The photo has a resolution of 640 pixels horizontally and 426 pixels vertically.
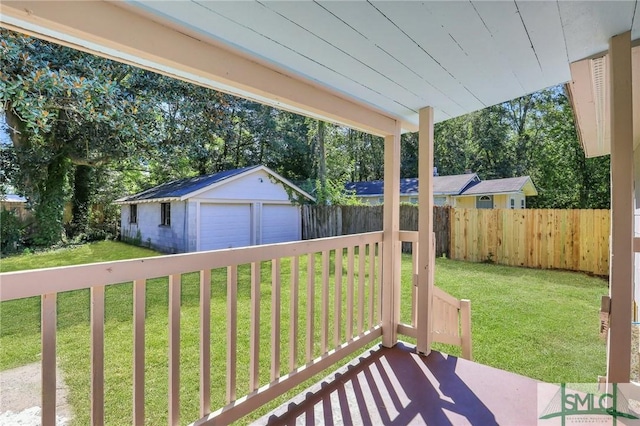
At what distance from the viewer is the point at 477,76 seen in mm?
1858

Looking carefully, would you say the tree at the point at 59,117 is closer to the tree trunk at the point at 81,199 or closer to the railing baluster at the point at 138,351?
the tree trunk at the point at 81,199

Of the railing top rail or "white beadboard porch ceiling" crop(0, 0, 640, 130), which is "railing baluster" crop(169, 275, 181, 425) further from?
"white beadboard porch ceiling" crop(0, 0, 640, 130)

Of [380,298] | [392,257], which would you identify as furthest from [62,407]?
[392,257]

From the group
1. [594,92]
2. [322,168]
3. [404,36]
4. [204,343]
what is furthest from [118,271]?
[322,168]

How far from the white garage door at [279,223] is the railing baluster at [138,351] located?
8.15 metres

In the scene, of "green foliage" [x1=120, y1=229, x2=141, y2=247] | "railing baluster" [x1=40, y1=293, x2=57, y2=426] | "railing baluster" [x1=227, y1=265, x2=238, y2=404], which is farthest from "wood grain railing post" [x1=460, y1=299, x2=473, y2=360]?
"green foliage" [x1=120, y1=229, x2=141, y2=247]

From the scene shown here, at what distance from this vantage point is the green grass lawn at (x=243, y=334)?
2.32 m

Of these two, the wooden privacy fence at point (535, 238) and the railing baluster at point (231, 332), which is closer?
the railing baluster at point (231, 332)

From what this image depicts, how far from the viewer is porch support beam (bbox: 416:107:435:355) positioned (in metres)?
2.40

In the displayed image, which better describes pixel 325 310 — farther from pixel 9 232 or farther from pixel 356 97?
pixel 9 232

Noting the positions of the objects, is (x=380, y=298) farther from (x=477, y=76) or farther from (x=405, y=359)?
(x=477, y=76)

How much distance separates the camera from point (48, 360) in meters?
1.08

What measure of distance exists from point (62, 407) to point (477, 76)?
10.6ft

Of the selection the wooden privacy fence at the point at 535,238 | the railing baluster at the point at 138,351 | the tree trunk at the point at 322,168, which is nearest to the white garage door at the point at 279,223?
the tree trunk at the point at 322,168
